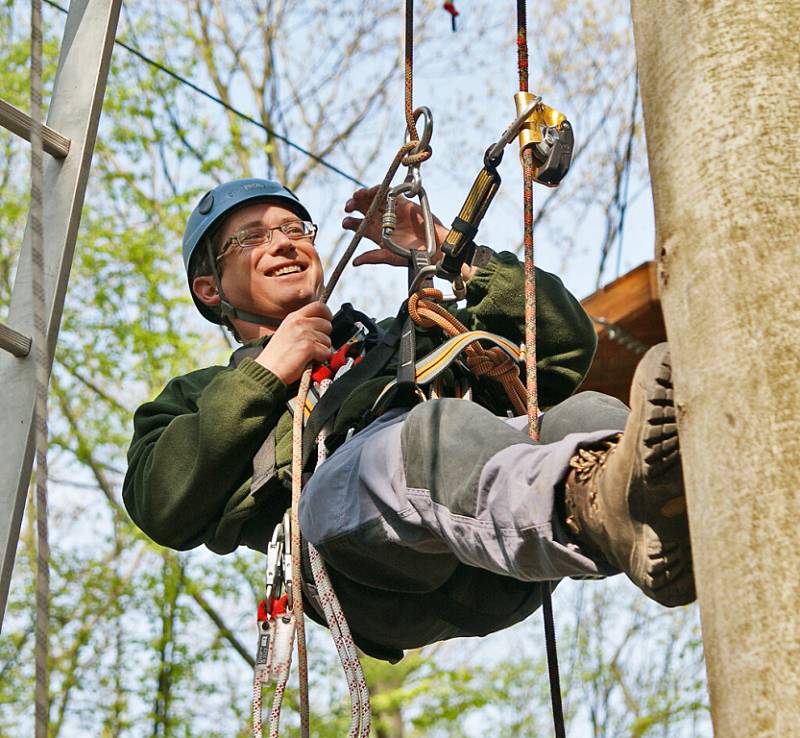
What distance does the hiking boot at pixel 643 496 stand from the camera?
5.55 feet

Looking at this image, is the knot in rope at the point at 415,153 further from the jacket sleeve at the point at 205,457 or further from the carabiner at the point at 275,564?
the carabiner at the point at 275,564

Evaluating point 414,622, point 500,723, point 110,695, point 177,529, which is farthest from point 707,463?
point 500,723

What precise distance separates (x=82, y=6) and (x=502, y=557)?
173 cm

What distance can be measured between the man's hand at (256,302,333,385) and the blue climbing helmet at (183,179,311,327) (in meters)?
0.50

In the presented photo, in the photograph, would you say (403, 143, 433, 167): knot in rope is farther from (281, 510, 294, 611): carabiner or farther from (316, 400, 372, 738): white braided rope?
(281, 510, 294, 611): carabiner

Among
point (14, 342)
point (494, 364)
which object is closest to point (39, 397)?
point (14, 342)

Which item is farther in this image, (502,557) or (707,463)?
(502,557)

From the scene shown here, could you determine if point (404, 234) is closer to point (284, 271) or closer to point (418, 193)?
point (418, 193)

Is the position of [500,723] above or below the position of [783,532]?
above

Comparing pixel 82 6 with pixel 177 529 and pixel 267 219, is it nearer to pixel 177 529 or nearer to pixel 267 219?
pixel 267 219

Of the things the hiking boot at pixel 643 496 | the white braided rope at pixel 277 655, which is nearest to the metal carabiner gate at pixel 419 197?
the white braided rope at pixel 277 655

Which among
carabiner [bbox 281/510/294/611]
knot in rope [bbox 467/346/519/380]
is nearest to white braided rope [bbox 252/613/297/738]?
carabiner [bbox 281/510/294/611]

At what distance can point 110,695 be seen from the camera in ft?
30.8

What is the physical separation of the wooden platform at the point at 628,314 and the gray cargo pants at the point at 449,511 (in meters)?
2.06
